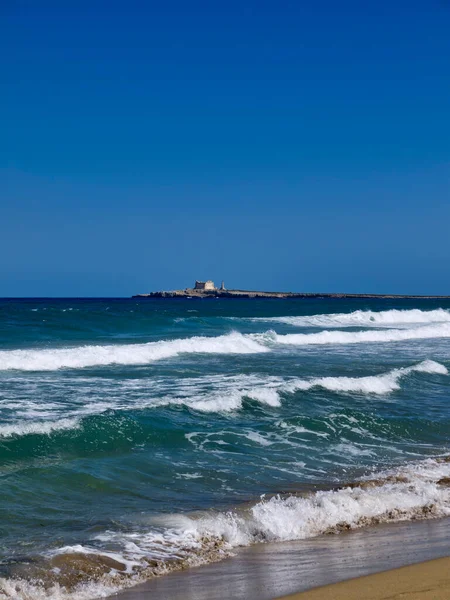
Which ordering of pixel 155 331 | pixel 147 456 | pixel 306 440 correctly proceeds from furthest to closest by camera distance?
pixel 155 331 → pixel 306 440 → pixel 147 456

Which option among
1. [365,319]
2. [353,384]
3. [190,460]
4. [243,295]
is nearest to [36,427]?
[190,460]

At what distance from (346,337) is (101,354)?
17.4m

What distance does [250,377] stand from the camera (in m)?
17.9

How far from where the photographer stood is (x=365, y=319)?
2147 inches

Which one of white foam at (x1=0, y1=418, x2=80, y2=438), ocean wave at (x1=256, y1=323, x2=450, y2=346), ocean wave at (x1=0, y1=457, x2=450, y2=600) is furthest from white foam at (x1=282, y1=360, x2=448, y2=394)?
ocean wave at (x1=256, y1=323, x2=450, y2=346)

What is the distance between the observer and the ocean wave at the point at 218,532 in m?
5.30

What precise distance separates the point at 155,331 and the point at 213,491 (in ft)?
94.1

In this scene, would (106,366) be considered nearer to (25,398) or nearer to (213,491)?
(25,398)

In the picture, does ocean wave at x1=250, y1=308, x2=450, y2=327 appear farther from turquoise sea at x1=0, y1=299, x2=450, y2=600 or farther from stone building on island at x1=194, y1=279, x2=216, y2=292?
stone building on island at x1=194, y1=279, x2=216, y2=292

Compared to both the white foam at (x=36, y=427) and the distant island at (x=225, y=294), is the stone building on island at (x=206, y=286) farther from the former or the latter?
the white foam at (x=36, y=427)

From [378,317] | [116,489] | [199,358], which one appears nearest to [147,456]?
[116,489]

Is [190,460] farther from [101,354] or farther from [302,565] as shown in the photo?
[101,354]

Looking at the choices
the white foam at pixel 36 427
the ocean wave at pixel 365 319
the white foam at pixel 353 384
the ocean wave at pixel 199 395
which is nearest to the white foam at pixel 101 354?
the ocean wave at pixel 199 395

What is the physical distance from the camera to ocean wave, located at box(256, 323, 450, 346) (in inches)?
1273
